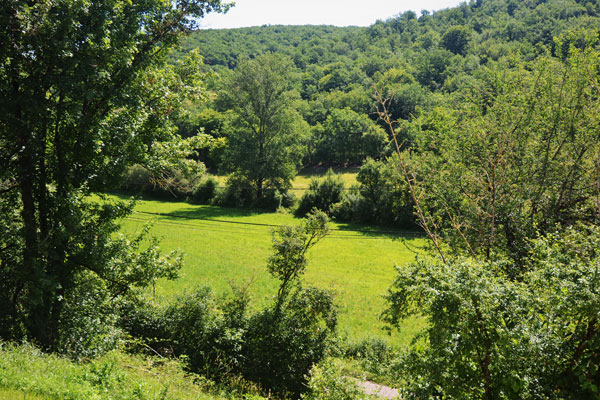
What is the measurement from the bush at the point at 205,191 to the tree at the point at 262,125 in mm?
3634

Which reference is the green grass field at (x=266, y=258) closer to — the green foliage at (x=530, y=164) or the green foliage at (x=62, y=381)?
the green foliage at (x=530, y=164)

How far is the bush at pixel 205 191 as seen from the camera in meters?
52.5

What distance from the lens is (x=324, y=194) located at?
45656mm

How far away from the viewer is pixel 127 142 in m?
9.21

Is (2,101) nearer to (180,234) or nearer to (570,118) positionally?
(570,118)

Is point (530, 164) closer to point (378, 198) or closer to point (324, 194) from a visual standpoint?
point (378, 198)

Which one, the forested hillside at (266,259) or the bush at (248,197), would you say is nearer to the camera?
the forested hillside at (266,259)

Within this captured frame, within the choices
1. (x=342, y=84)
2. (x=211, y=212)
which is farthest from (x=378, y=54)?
(x=211, y=212)

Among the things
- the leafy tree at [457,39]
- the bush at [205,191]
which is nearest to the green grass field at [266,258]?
the bush at [205,191]

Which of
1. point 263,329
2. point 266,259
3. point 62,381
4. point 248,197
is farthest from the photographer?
point 248,197

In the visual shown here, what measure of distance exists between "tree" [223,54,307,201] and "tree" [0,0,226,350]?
39.1 meters

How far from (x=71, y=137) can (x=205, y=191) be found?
44.7m

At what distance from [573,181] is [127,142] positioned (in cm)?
1320

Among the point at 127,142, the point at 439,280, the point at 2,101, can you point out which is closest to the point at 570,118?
the point at 439,280
